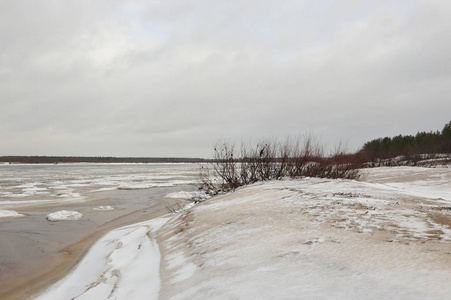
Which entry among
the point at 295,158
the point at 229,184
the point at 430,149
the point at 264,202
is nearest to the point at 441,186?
the point at 295,158

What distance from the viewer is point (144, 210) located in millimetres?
11820

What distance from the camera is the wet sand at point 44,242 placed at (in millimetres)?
4742

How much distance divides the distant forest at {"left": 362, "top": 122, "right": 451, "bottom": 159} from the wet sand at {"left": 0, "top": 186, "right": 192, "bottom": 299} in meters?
25.8

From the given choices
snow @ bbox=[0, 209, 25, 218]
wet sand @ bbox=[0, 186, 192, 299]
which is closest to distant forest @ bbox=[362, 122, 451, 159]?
wet sand @ bbox=[0, 186, 192, 299]

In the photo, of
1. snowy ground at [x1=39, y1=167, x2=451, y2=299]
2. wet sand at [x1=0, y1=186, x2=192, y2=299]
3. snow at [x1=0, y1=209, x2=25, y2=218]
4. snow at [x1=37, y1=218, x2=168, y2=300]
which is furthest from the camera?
snow at [x1=0, y1=209, x2=25, y2=218]

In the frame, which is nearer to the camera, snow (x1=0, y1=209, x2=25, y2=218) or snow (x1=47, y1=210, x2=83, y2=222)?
snow (x1=47, y1=210, x2=83, y2=222)

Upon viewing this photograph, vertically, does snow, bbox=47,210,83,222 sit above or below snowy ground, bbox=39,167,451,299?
below

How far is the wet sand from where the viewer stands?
4.74 meters

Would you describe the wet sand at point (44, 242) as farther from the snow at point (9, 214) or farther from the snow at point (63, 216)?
the snow at point (9, 214)

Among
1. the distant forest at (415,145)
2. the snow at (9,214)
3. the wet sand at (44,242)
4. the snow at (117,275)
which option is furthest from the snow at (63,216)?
the distant forest at (415,145)

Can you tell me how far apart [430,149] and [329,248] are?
4984cm

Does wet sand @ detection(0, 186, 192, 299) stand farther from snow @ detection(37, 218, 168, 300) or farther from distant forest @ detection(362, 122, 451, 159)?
distant forest @ detection(362, 122, 451, 159)

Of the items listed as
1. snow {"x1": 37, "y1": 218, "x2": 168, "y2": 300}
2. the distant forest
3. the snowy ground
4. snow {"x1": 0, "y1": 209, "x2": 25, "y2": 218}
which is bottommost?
snow {"x1": 0, "y1": 209, "x2": 25, "y2": 218}

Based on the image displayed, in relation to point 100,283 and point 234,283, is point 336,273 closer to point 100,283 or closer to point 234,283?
point 234,283
